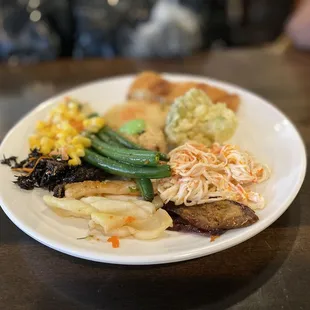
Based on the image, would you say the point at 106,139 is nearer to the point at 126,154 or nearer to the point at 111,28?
the point at 126,154

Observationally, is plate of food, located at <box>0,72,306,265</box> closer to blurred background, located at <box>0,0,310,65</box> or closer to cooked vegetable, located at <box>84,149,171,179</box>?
cooked vegetable, located at <box>84,149,171,179</box>

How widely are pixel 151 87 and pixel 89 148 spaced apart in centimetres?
88

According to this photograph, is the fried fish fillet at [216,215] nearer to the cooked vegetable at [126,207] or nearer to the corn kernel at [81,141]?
the cooked vegetable at [126,207]

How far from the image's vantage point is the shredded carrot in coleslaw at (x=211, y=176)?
6.74ft

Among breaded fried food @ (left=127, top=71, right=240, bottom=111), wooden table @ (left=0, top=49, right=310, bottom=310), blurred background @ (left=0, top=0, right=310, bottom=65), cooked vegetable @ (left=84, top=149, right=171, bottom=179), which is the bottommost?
wooden table @ (left=0, top=49, right=310, bottom=310)

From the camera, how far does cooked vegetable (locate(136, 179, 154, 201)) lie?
2.12 m

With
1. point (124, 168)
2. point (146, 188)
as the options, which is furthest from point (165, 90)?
point (146, 188)

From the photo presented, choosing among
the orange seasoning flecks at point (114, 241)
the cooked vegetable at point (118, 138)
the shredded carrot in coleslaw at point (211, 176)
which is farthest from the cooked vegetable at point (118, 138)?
the orange seasoning flecks at point (114, 241)

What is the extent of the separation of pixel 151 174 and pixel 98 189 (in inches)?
12.0

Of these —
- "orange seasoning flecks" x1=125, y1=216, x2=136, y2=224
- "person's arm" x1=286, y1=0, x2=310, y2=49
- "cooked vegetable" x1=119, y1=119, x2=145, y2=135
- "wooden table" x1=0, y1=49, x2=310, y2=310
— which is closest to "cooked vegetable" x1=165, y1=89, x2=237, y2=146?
"cooked vegetable" x1=119, y1=119, x2=145, y2=135

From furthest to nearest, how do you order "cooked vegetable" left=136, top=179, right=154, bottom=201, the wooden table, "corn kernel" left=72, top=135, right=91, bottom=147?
"corn kernel" left=72, top=135, right=91, bottom=147 < "cooked vegetable" left=136, top=179, right=154, bottom=201 < the wooden table

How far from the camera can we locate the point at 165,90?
10.2 feet

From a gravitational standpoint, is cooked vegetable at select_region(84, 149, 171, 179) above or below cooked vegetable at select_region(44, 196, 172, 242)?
above

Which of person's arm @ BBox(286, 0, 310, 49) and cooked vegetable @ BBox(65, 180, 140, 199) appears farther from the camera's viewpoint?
person's arm @ BBox(286, 0, 310, 49)
